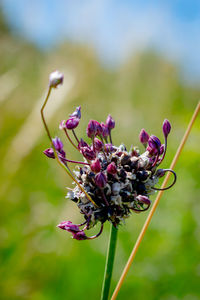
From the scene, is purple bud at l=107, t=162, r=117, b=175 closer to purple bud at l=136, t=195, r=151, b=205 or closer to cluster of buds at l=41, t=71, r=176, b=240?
cluster of buds at l=41, t=71, r=176, b=240

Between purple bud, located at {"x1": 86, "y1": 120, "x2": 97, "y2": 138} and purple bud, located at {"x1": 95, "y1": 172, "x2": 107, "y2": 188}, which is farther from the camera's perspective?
purple bud, located at {"x1": 86, "y1": 120, "x2": 97, "y2": 138}

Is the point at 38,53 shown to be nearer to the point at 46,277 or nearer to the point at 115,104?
the point at 115,104

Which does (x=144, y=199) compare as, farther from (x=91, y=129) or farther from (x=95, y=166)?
(x=91, y=129)

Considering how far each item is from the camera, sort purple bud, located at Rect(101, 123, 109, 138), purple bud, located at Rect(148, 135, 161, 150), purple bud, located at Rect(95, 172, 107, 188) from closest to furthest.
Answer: purple bud, located at Rect(95, 172, 107, 188) < purple bud, located at Rect(148, 135, 161, 150) < purple bud, located at Rect(101, 123, 109, 138)

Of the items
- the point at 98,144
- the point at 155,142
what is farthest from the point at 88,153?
the point at 155,142

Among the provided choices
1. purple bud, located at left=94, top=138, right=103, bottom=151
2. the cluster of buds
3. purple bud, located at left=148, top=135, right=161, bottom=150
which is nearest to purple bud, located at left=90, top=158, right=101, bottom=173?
the cluster of buds

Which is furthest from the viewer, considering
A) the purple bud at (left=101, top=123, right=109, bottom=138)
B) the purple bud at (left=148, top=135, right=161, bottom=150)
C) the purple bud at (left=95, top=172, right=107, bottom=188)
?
the purple bud at (left=101, top=123, right=109, bottom=138)

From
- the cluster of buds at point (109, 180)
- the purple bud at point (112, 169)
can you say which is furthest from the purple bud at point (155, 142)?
the purple bud at point (112, 169)
